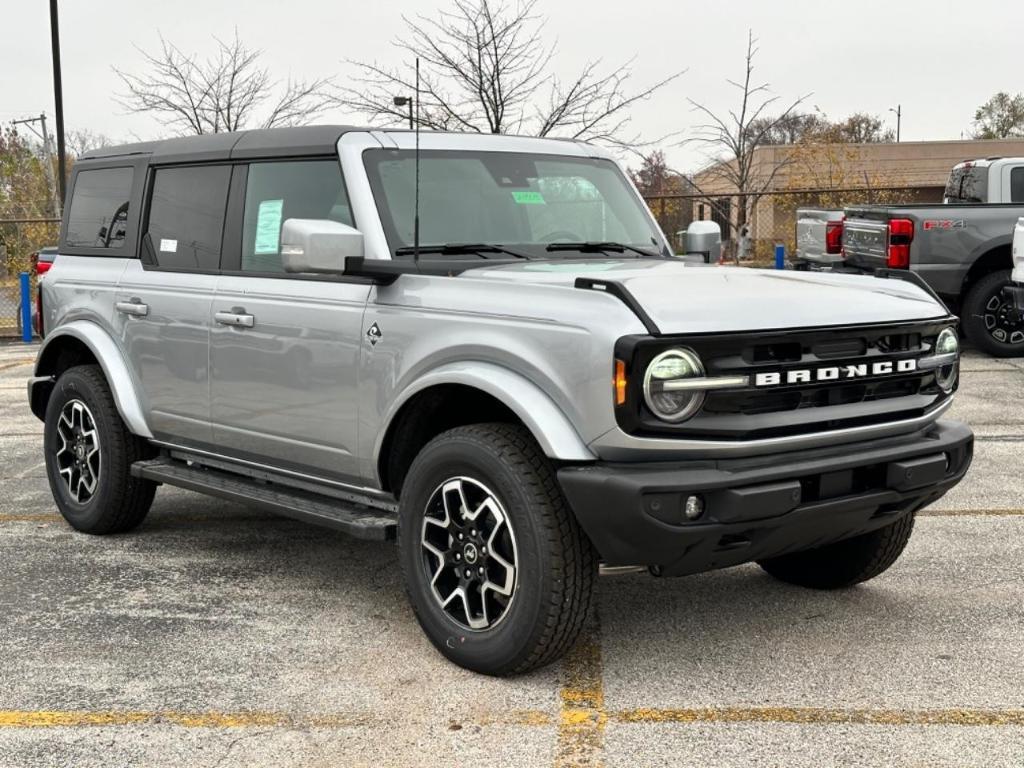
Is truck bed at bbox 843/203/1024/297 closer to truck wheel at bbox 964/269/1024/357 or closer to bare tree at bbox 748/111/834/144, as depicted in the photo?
truck wheel at bbox 964/269/1024/357

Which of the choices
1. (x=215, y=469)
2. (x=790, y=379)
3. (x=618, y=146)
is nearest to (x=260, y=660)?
(x=215, y=469)

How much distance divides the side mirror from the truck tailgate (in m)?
9.18

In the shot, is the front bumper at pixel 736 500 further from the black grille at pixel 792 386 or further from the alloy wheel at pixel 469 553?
the alloy wheel at pixel 469 553

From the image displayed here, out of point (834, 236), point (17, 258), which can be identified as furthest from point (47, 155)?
point (834, 236)

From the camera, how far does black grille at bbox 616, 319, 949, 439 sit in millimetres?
3857

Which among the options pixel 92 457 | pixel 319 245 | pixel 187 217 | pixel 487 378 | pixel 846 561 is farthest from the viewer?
pixel 92 457

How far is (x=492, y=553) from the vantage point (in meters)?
4.24

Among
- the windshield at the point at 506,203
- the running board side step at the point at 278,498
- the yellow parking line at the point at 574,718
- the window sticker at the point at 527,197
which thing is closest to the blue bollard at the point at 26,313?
the running board side step at the point at 278,498

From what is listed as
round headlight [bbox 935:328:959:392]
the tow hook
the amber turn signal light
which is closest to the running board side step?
the amber turn signal light

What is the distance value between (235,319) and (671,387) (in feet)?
7.48

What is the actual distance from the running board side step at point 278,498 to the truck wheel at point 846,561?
1.75 meters

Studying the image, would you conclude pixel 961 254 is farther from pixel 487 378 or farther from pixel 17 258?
pixel 17 258

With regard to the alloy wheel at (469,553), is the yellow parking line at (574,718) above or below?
below

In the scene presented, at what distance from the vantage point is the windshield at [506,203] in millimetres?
Answer: 5051
